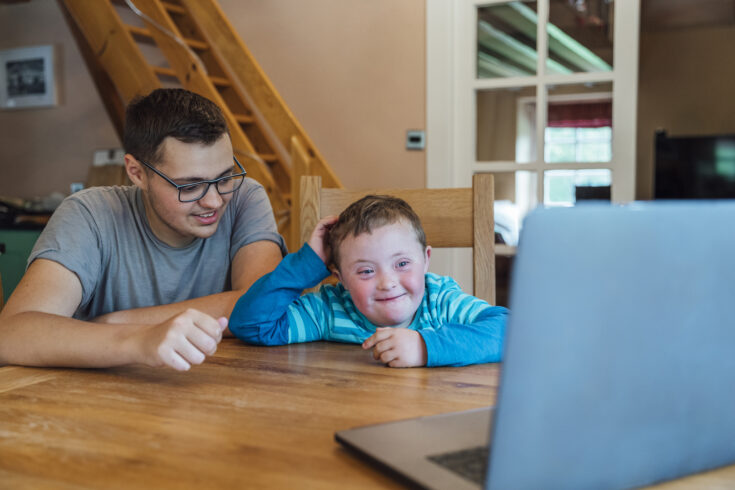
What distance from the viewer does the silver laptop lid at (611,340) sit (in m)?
0.39

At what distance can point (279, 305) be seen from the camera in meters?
1.11

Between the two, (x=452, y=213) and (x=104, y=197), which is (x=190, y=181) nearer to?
(x=104, y=197)

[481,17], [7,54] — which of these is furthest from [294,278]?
[7,54]

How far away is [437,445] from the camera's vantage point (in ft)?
1.88

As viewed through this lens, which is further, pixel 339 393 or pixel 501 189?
pixel 501 189

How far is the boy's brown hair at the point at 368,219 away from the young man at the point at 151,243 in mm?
258

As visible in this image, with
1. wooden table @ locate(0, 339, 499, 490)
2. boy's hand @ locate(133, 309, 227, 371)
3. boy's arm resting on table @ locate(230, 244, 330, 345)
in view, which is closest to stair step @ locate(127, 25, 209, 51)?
boy's arm resting on table @ locate(230, 244, 330, 345)

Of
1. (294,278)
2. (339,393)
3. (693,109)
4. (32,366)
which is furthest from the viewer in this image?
(693,109)

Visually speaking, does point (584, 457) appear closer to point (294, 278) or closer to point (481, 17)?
point (294, 278)

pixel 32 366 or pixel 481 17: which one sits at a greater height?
pixel 481 17

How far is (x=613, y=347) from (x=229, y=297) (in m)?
0.94

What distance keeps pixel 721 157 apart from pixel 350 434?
5.71 m

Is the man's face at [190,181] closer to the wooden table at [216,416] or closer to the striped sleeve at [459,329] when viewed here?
the wooden table at [216,416]

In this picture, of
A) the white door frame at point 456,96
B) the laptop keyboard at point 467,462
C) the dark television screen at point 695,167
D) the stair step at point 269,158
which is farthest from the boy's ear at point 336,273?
the dark television screen at point 695,167
